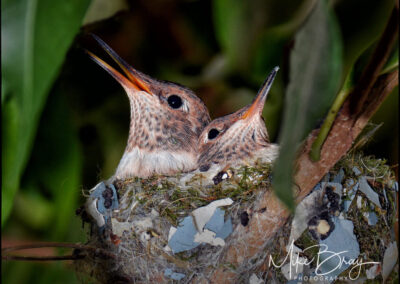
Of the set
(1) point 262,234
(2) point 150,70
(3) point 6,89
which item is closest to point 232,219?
(1) point 262,234

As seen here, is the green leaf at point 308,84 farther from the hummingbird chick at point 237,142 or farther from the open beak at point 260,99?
the hummingbird chick at point 237,142

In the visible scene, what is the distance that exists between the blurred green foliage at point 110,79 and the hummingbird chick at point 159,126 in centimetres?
16

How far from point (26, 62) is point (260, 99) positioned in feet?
2.84

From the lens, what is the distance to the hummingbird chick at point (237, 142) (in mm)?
1570

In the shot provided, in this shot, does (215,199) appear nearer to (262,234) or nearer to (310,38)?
(262,234)

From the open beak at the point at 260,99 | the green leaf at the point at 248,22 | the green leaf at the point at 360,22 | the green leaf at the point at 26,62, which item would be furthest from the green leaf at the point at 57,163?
the green leaf at the point at 360,22

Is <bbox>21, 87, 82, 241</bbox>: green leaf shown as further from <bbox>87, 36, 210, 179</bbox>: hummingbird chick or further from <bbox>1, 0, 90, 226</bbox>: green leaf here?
<bbox>87, 36, 210, 179</bbox>: hummingbird chick

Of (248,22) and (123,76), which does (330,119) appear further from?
(123,76)

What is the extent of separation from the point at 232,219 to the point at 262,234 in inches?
9.7

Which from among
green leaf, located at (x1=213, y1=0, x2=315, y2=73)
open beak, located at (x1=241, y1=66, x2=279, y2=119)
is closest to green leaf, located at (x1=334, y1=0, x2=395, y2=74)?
green leaf, located at (x1=213, y1=0, x2=315, y2=73)

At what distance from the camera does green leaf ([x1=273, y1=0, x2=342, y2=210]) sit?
54 cm

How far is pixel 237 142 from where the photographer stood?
1620 mm

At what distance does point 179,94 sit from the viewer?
1.77 metres

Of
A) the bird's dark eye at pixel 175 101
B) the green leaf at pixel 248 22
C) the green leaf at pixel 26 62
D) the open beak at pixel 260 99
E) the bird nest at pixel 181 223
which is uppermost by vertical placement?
the green leaf at pixel 248 22
